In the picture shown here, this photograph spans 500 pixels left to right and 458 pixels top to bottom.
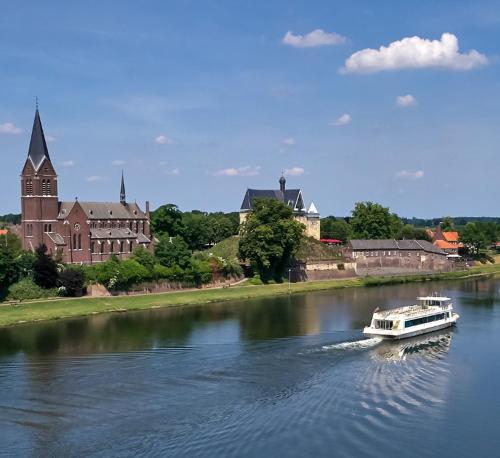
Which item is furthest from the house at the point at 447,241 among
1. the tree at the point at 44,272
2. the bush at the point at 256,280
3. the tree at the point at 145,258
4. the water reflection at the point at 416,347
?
the tree at the point at 44,272

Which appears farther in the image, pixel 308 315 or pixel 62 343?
pixel 308 315

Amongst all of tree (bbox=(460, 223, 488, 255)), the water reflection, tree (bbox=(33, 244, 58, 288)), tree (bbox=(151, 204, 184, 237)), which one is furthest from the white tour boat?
tree (bbox=(460, 223, 488, 255))

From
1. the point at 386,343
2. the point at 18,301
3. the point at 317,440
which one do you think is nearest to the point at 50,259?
the point at 18,301

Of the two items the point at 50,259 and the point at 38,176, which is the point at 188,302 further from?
the point at 38,176

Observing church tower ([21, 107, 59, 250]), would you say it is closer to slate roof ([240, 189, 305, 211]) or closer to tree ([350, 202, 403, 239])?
slate roof ([240, 189, 305, 211])

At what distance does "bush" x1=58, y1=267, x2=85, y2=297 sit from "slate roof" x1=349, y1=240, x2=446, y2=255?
153 feet

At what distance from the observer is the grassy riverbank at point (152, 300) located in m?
62.3

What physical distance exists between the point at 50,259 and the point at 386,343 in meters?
36.8

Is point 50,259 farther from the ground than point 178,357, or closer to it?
farther from the ground

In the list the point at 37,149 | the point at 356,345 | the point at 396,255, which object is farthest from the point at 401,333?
the point at 396,255

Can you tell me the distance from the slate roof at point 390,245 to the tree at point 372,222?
10544 mm

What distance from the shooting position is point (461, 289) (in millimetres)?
87188

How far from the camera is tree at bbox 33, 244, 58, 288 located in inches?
2751

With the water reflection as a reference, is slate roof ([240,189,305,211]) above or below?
above
